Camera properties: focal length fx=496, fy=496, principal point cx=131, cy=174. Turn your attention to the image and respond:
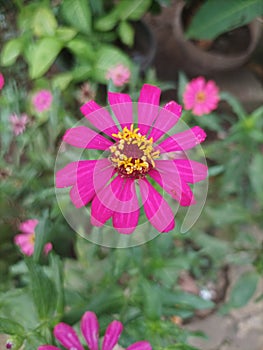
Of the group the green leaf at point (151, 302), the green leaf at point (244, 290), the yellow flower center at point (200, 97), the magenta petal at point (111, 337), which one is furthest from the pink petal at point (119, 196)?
the green leaf at point (244, 290)

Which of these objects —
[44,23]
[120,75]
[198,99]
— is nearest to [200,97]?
[198,99]

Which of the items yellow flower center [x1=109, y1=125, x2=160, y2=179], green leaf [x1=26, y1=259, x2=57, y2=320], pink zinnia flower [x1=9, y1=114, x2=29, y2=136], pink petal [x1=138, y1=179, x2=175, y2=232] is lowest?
green leaf [x1=26, y1=259, x2=57, y2=320]

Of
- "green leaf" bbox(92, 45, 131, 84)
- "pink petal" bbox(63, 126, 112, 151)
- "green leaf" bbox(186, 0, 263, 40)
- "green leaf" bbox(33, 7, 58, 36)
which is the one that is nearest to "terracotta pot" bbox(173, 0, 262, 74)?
"green leaf" bbox(186, 0, 263, 40)

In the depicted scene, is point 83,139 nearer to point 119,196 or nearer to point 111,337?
point 119,196

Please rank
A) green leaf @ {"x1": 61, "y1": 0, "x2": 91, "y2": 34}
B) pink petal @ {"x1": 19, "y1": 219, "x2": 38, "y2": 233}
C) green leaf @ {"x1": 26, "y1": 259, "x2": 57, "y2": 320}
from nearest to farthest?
green leaf @ {"x1": 26, "y1": 259, "x2": 57, "y2": 320} < pink petal @ {"x1": 19, "y1": 219, "x2": 38, "y2": 233} < green leaf @ {"x1": 61, "y1": 0, "x2": 91, "y2": 34}

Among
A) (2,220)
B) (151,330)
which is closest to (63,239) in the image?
(2,220)

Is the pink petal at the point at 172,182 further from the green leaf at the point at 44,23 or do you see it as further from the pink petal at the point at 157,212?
the green leaf at the point at 44,23

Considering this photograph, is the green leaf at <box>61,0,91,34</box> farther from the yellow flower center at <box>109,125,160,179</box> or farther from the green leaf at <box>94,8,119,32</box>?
the yellow flower center at <box>109,125,160,179</box>
